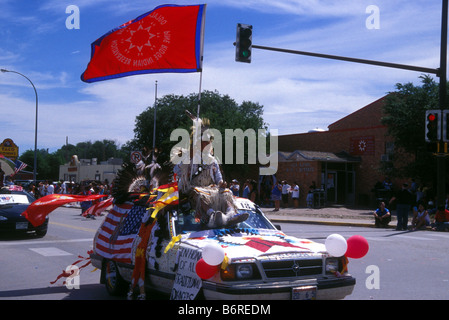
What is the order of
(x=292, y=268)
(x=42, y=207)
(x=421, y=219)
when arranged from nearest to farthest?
(x=292, y=268), (x=42, y=207), (x=421, y=219)

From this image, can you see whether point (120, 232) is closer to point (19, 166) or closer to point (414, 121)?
point (414, 121)

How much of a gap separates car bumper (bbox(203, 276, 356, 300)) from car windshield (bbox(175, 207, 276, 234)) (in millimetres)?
1148

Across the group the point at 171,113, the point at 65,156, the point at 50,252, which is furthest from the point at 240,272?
the point at 65,156

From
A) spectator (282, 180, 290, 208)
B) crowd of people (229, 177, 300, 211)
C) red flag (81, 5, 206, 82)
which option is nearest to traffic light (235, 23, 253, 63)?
red flag (81, 5, 206, 82)

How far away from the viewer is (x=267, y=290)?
4.88 m

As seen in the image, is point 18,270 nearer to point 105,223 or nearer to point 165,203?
point 105,223

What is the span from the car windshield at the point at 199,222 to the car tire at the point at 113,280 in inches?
56.5

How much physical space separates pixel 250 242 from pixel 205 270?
0.82m

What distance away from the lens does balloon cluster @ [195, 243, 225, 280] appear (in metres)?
4.84

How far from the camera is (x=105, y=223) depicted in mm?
7605

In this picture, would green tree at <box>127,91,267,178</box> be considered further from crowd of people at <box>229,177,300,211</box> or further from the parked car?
the parked car

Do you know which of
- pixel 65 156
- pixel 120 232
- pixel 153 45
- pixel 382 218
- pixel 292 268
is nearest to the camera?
pixel 292 268
